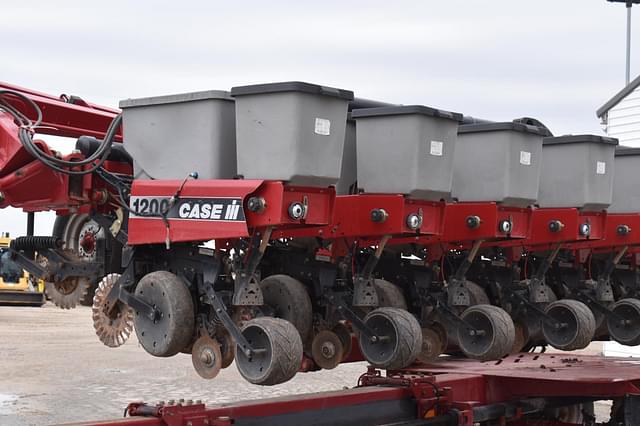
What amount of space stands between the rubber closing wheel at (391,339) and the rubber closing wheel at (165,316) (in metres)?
1.25

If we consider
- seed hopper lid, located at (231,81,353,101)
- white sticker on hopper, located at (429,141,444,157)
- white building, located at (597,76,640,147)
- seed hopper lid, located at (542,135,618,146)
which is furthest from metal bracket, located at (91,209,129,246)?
white building, located at (597,76,640,147)

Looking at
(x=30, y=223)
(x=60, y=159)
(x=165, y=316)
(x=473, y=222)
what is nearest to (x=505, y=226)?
(x=473, y=222)

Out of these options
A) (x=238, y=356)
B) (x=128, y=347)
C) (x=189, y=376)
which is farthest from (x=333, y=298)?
(x=128, y=347)

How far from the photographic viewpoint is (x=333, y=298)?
22.8ft

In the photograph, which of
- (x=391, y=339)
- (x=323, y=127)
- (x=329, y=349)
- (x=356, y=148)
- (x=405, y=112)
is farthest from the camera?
(x=356, y=148)

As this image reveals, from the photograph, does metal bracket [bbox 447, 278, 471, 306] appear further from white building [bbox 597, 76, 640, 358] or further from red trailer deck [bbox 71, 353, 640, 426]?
white building [bbox 597, 76, 640, 358]

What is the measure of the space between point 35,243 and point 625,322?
5.38m

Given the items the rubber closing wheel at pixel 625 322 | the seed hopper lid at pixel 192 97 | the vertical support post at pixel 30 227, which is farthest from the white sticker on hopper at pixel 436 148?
the rubber closing wheel at pixel 625 322

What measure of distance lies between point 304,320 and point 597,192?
315 cm

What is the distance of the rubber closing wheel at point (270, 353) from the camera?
5.67m

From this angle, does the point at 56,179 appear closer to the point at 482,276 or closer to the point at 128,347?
the point at 482,276

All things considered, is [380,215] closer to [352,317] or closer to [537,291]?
[352,317]

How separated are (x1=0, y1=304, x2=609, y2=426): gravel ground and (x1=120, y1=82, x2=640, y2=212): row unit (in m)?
2.90

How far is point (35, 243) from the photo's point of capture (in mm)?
6859
